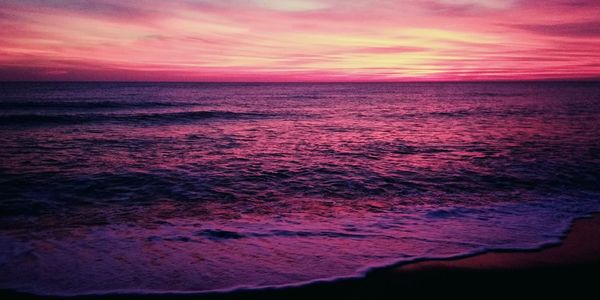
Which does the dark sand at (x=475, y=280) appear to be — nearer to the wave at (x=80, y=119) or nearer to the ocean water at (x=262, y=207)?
Answer: the ocean water at (x=262, y=207)

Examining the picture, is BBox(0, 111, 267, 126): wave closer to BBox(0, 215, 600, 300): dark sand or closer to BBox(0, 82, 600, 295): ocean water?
BBox(0, 82, 600, 295): ocean water

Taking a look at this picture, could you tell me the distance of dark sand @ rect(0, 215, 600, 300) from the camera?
13.3 feet

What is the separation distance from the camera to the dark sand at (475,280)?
4.06 m

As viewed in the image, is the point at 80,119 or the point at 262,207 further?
the point at 80,119

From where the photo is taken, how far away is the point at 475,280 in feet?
14.4

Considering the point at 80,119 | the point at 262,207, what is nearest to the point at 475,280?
the point at 262,207

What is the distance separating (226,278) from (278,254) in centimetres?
91

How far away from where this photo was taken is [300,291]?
13.6ft

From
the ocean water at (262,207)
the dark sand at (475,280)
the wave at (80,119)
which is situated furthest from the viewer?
the wave at (80,119)

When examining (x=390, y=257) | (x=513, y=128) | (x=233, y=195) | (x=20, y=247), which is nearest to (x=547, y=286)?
(x=390, y=257)

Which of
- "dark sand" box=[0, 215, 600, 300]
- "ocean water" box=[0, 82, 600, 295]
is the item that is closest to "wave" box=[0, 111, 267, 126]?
"ocean water" box=[0, 82, 600, 295]

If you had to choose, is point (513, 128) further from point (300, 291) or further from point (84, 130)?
point (84, 130)

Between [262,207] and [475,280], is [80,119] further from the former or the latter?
[475,280]

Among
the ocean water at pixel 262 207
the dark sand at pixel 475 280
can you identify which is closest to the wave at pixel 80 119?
the ocean water at pixel 262 207
